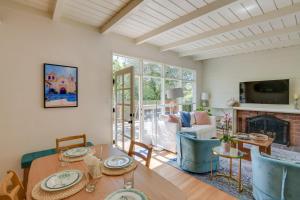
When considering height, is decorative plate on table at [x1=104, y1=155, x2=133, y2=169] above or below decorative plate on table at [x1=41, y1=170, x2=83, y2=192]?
above

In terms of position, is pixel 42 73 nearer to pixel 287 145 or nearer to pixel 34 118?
pixel 34 118

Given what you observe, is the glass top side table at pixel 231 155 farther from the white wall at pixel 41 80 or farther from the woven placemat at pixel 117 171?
the white wall at pixel 41 80

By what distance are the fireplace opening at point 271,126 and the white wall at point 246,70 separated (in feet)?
1.39

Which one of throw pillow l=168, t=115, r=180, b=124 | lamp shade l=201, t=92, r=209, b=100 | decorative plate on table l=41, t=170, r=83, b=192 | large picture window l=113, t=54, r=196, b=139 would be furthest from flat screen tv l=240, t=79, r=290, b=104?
decorative plate on table l=41, t=170, r=83, b=192

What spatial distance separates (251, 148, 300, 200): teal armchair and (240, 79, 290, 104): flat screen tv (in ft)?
11.4

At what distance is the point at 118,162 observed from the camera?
150cm

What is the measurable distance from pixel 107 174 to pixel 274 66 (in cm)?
541

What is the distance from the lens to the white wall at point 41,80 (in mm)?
2316

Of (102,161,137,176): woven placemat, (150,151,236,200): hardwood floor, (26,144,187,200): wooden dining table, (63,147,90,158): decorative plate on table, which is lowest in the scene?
(150,151,236,200): hardwood floor

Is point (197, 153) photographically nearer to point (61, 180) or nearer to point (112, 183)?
point (112, 183)

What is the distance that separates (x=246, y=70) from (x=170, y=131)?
11.0ft

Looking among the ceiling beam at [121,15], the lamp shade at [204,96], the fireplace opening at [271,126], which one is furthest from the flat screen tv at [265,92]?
the ceiling beam at [121,15]

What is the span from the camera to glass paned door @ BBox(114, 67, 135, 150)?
297cm

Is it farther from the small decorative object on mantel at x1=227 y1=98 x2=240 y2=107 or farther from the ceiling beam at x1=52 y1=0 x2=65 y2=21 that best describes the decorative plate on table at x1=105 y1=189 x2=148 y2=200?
the small decorative object on mantel at x1=227 y1=98 x2=240 y2=107
